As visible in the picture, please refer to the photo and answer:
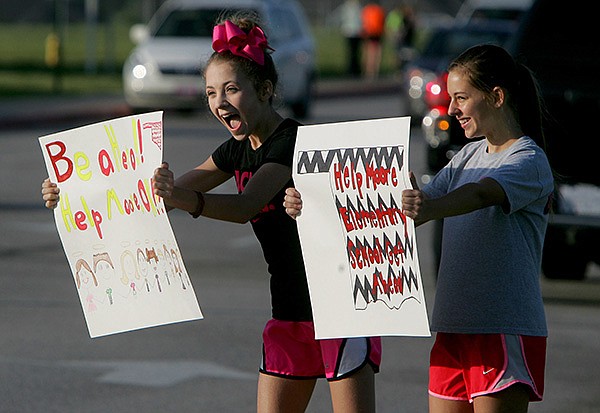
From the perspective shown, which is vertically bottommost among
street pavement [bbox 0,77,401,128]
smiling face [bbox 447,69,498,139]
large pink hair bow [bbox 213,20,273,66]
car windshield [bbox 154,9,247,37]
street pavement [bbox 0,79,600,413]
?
street pavement [bbox 0,79,600,413]

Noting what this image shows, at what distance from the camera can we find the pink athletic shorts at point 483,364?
15.1ft

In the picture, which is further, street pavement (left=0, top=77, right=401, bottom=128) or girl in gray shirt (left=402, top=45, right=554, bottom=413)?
street pavement (left=0, top=77, right=401, bottom=128)

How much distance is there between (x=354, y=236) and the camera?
15.3 ft

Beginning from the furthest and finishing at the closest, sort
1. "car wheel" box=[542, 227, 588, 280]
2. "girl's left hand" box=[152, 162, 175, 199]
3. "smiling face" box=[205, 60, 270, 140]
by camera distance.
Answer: "car wheel" box=[542, 227, 588, 280], "smiling face" box=[205, 60, 270, 140], "girl's left hand" box=[152, 162, 175, 199]

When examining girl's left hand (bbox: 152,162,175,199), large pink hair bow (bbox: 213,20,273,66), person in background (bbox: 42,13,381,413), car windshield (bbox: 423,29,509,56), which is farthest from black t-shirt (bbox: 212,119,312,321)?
car windshield (bbox: 423,29,509,56)

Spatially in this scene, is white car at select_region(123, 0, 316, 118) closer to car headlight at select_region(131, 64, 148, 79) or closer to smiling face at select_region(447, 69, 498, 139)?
car headlight at select_region(131, 64, 148, 79)

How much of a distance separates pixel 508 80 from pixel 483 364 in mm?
829

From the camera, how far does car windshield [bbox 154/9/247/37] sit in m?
25.5

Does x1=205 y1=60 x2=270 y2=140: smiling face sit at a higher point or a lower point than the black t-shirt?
higher

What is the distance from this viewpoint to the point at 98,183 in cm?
486

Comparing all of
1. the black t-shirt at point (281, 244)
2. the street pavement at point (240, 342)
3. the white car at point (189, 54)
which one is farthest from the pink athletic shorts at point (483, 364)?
the white car at point (189, 54)

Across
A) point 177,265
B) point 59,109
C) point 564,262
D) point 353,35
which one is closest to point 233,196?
point 177,265

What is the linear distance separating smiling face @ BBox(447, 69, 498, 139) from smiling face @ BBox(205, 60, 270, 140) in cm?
59

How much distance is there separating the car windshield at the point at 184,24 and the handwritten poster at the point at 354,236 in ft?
68.6
